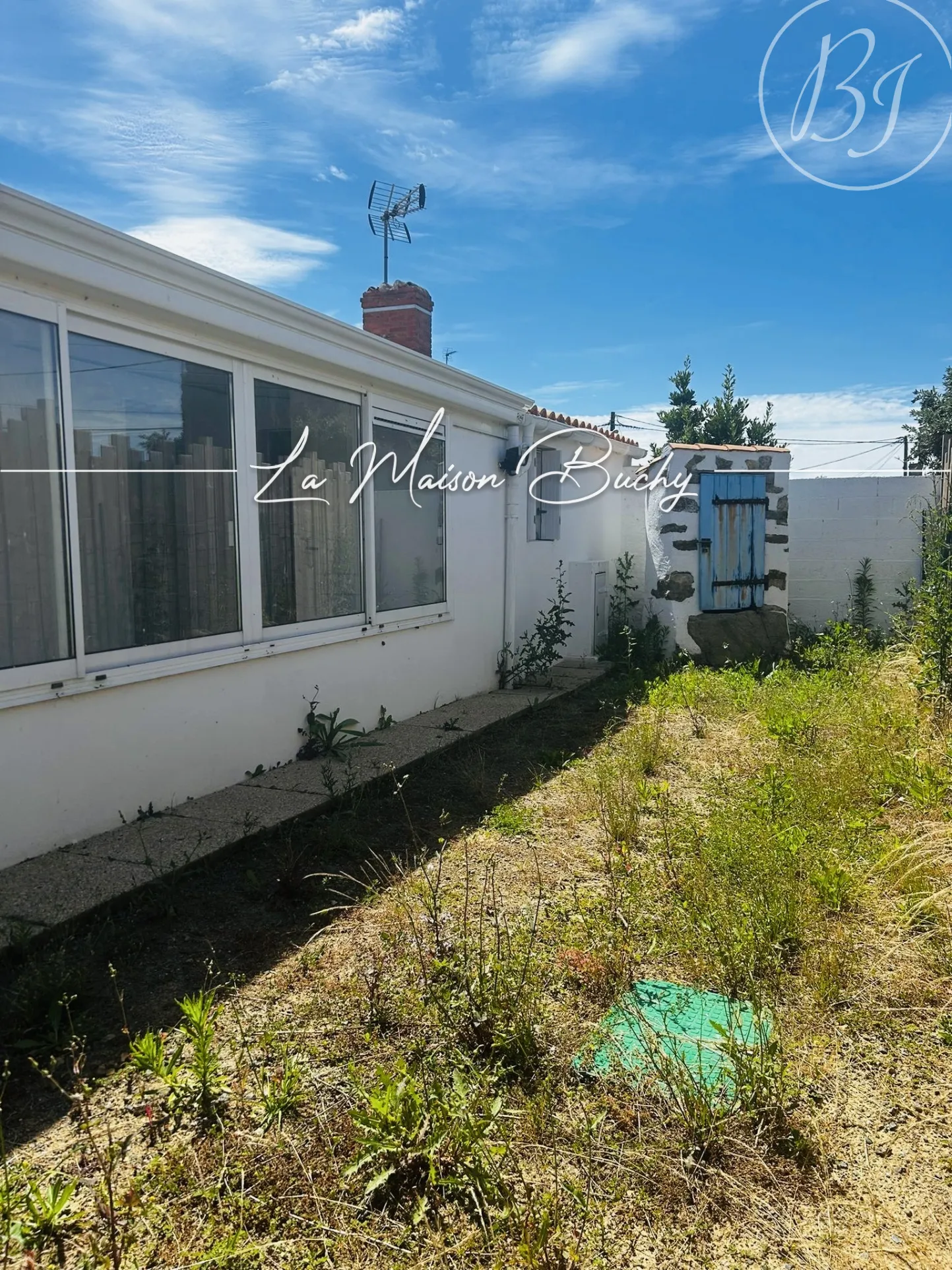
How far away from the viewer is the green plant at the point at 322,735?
530cm

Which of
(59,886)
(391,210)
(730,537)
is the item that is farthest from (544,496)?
(59,886)

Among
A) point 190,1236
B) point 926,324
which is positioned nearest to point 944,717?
point 190,1236

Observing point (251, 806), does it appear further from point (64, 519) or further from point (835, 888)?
point (835, 888)

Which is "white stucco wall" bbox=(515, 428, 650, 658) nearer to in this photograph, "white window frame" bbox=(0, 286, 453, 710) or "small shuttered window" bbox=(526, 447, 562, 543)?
"small shuttered window" bbox=(526, 447, 562, 543)

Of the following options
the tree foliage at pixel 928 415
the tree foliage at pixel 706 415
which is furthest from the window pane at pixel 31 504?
the tree foliage at pixel 928 415

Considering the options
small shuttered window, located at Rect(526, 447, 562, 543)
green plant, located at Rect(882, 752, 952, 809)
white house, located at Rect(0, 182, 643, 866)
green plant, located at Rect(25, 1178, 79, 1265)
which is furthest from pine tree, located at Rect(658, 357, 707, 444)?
green plant, located at Rect(25, 1178, 79, 1265)

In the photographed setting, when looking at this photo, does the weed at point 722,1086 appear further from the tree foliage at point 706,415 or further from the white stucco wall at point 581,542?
the tree foliage at point 706,415

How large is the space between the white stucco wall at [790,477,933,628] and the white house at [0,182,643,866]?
4740mm

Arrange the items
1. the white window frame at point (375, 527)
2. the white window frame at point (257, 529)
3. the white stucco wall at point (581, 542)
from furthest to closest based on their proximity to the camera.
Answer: the white stucco wall at point (581, 542)
the white window frame at point (375, 527)
the white window frame at point (257, 529)

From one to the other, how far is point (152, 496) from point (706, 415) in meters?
18.2

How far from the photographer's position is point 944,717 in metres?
5.14

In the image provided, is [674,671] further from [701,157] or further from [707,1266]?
[707,1266]

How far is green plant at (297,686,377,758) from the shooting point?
5297mm

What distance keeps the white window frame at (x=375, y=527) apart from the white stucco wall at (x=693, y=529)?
9.81 ft
